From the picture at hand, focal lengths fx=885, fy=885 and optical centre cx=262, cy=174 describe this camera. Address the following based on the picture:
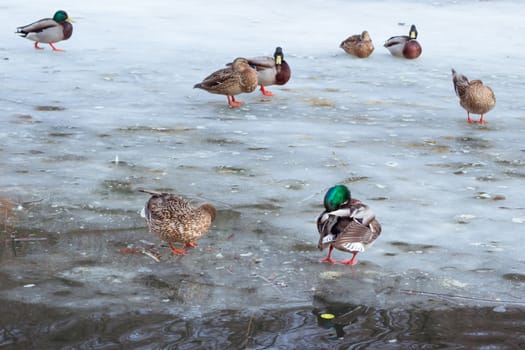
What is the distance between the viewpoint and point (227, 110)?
32.7ft

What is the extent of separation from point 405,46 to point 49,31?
5.33 meters

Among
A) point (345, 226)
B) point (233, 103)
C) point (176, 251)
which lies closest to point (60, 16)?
point (233, 103)

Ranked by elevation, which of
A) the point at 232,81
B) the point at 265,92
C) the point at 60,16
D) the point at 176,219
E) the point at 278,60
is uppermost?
the point at 60,16

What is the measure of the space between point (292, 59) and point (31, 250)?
8299 mm

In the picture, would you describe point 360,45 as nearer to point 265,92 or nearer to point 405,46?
point 405,46

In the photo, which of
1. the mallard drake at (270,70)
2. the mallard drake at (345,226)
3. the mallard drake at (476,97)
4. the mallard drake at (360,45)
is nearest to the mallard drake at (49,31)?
the mallard drake at (270,70)

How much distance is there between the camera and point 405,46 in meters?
13.3

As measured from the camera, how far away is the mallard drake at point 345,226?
529 cm

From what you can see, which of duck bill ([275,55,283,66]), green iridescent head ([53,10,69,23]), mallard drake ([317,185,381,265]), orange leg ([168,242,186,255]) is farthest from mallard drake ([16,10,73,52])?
mallard drake ([317,185,381,265])

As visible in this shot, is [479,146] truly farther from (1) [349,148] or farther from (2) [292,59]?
(2) [292,59]

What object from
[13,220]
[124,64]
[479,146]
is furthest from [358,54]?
[13,220]

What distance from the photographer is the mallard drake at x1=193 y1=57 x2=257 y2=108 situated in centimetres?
1009

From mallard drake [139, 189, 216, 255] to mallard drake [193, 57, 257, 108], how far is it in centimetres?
460

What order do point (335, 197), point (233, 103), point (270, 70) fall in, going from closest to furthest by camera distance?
1. point (335, 197)
2. point (233, 103)
3. point (270, 70)
